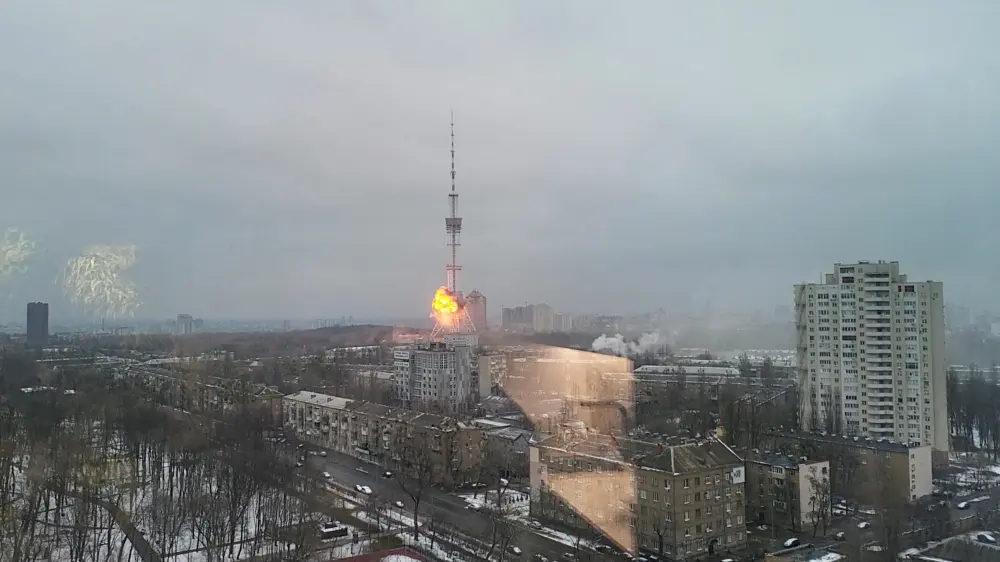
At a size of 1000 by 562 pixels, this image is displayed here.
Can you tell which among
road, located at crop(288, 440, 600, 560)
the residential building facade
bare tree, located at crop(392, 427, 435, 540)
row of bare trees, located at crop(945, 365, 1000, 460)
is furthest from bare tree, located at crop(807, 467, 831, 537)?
the residential building facade

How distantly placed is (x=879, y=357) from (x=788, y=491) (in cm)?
462

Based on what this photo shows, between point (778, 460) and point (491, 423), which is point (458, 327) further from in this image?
point (778, 460)

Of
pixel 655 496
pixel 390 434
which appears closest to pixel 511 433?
pixel 390 434

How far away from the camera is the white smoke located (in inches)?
731

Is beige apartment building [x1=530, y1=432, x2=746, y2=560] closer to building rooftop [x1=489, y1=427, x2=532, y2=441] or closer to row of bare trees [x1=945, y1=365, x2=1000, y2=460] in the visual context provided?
building rooftop [x1=489, y1=427, x2=532, y2=441]

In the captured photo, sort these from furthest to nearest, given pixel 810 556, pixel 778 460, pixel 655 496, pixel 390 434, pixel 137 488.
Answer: pixel 390 434 → pixel 137 488 → pixel 778 460 → pixel 655 496 → pixel 810 556

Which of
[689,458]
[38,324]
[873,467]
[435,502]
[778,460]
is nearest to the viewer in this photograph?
[689,458]

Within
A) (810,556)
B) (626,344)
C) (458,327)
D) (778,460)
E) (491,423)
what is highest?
(458,327)

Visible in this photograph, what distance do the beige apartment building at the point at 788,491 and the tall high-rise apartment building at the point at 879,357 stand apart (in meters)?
3.61

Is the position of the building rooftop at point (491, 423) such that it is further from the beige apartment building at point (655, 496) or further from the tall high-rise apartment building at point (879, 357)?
the tall high-rise apartment building at point (879, 357)

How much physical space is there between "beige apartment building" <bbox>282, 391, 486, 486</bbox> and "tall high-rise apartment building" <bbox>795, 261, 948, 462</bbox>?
552cm

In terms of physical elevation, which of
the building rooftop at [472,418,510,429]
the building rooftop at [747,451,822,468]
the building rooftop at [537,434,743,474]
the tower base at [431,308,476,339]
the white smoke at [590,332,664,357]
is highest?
the tower base at [431,308,476,339]

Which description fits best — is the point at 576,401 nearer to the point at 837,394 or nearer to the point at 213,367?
the point at 837,394

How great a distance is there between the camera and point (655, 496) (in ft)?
19.9
